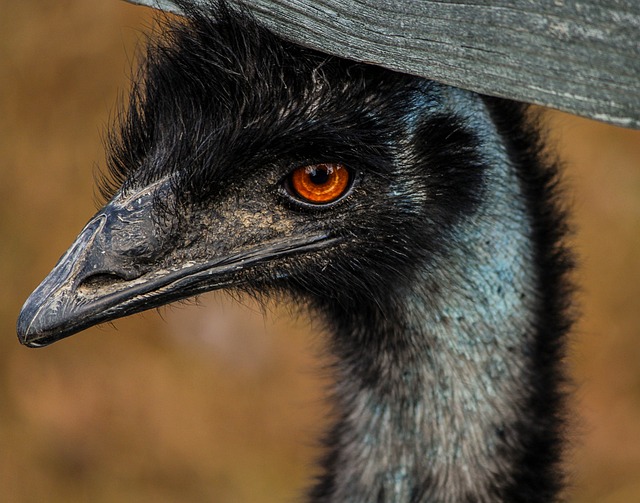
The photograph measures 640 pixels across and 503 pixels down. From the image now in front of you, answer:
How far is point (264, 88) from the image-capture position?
1.99 m

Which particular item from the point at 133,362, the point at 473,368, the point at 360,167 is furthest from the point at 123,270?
the point at 133,362

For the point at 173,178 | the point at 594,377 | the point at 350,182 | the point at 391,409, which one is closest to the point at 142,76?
the point at 173,178

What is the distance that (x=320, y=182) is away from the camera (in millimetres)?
2021

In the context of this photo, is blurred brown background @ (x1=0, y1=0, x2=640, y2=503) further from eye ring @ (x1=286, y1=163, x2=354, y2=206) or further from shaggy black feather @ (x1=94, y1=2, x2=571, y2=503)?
eye ring @ (x1=286, y1=163, x2=354, y2=206)

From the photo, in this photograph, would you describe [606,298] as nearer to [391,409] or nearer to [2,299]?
[2,299]

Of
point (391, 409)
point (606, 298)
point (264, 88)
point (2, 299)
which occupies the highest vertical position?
point (606, 298)

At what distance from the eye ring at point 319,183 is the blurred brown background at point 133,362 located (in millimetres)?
2860

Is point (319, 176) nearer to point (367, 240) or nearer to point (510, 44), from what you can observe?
point (367, 240)

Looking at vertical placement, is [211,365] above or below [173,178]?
above

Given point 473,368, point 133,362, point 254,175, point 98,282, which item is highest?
point 133,362

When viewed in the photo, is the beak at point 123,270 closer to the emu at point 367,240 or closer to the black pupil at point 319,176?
the emu at point 367,240

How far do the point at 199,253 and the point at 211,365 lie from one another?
3.30 meters

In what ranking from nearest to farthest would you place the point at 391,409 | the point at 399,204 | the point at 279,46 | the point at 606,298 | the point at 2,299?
the point at 279,46 < the point at 399,204 < the point at 391,409 < the point at 2,299 < the point at 606,298

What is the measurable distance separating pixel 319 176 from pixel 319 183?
15 mm
